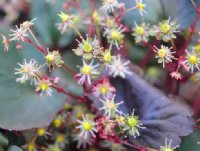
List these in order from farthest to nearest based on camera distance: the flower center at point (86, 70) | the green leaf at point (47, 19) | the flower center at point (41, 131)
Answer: the green leaf at point (47, 19) → the flower center at point (41, 131) → the flower center at point (86, 70)

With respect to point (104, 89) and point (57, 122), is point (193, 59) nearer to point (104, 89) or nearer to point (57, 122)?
point (104, 89)

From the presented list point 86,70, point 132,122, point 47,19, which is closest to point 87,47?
point 86,70

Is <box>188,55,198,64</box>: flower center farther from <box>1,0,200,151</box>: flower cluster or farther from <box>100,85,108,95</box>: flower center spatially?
<box>100,85,108,95</box>: flower center

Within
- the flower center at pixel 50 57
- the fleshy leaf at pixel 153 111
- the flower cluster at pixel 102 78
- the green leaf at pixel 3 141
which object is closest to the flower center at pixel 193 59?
the flower cluster at pixel 102 78

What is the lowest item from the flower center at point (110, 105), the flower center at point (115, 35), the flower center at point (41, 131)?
the flower center at point (41, 131)

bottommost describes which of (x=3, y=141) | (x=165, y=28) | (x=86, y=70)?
(x=3, y=141)

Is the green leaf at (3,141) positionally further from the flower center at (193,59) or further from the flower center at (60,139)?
the flower center at (193,59)

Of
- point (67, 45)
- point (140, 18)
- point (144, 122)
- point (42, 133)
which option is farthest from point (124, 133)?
point (67, 45)
